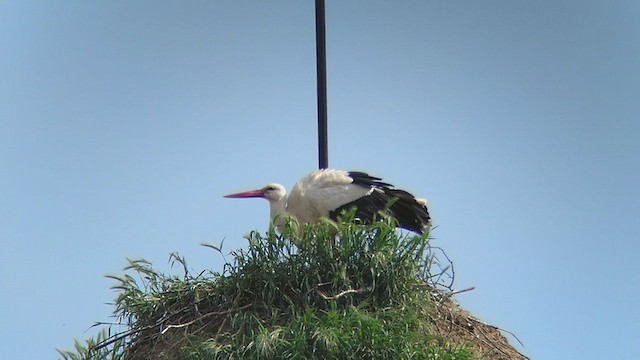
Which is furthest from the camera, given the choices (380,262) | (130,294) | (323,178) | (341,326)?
(323,178)

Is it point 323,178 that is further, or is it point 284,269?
point 323,178

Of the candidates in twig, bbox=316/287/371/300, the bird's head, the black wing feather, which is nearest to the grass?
twig, bbox=316/287/371/300

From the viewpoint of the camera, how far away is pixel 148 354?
16.3ft

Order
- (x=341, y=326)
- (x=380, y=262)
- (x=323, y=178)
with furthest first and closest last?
(x=323, y=178) < (x=380, y=262) < (x=341, y=326)

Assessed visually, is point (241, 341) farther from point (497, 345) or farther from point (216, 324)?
point (497, 345)

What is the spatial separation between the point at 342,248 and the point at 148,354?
0.93m

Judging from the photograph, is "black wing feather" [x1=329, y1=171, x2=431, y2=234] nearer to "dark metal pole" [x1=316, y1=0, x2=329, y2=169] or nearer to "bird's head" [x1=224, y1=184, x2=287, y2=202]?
"bird's head" [x1=224, y1=184, x2=287, y2=202]

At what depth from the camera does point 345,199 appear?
265 inches

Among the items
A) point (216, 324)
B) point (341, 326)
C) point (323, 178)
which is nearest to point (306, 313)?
point (341, 326)

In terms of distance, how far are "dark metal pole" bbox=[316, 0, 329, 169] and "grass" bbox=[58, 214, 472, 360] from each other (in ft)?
1.18

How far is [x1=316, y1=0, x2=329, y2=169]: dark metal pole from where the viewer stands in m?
5.21

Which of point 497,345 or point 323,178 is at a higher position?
point 323,178

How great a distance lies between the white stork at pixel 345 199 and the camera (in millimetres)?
6402

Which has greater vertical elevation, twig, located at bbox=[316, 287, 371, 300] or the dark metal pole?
the dark metal pole
